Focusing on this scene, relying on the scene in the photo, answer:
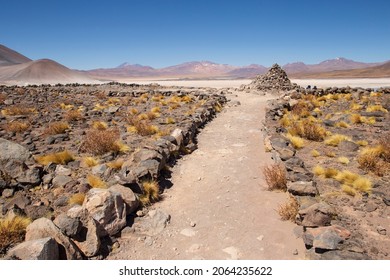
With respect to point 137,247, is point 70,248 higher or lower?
higher

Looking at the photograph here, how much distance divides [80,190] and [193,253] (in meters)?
3.10

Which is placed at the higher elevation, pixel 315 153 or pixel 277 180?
pixel 315 153

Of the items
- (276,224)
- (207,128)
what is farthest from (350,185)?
(207,128)

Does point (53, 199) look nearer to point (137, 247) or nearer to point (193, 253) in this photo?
point (137, 247)

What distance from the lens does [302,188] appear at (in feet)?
19.8

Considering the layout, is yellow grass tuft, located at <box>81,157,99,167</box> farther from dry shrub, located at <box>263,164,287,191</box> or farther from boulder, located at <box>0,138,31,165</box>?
dry shrub, located at <box>263,164,287,191</box>

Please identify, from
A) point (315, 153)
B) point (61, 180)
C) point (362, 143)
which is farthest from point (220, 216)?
point (362, 143)

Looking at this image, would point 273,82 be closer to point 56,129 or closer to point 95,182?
point 56,129

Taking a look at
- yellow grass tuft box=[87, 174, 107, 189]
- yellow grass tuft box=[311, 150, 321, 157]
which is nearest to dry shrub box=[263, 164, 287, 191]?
yellow grass tuft box=[311, 150, 321, 157]

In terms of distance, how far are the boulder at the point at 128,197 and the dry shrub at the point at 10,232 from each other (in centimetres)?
165

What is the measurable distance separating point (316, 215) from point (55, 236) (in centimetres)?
421

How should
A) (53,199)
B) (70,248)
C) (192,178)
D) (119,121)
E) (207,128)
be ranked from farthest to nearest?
1. (119,121)
2. (207,128)
3. (192,178)
4. (53,199)
5. (70,248)

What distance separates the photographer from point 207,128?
13.6 meters

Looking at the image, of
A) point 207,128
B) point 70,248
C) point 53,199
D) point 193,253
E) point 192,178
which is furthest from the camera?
point 207,128
